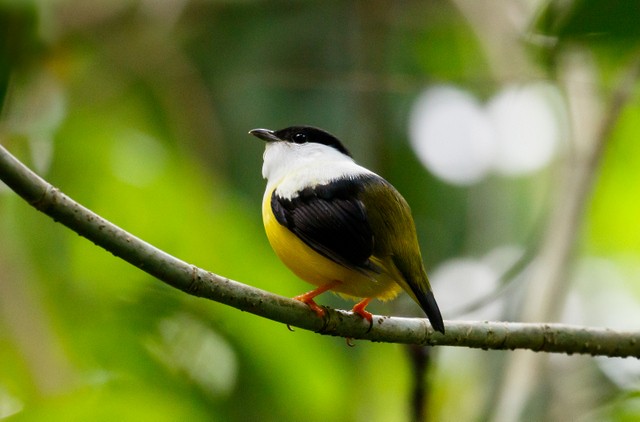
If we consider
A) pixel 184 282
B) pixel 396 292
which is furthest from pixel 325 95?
pixel 184 282

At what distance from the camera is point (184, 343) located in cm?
380

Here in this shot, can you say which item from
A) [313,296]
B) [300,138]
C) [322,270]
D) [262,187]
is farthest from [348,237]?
[262,187]

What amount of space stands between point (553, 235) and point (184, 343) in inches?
70.6

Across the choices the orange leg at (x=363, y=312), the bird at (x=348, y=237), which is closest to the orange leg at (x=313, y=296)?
the bird at (x=348, y=237)

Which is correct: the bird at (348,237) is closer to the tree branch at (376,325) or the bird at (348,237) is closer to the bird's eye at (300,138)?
the tree branch at (376,325)

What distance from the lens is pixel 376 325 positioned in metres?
2.95

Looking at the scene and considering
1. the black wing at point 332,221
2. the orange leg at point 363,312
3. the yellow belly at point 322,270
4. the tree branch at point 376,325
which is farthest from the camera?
the yellow belly at point 322,270

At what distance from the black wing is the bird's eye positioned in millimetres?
916

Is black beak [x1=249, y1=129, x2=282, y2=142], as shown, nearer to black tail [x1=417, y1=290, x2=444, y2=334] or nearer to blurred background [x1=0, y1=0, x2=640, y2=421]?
blurred background [x1=0, y1=0, x2=640, y2=421]

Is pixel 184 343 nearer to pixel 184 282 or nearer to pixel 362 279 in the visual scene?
pixel 362 279

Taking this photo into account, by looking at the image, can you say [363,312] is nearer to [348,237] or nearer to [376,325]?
[376,325]

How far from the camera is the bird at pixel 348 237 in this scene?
3.13m

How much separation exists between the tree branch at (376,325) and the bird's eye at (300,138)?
148cm

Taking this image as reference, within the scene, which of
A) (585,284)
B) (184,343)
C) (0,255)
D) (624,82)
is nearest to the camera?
(184,343)
